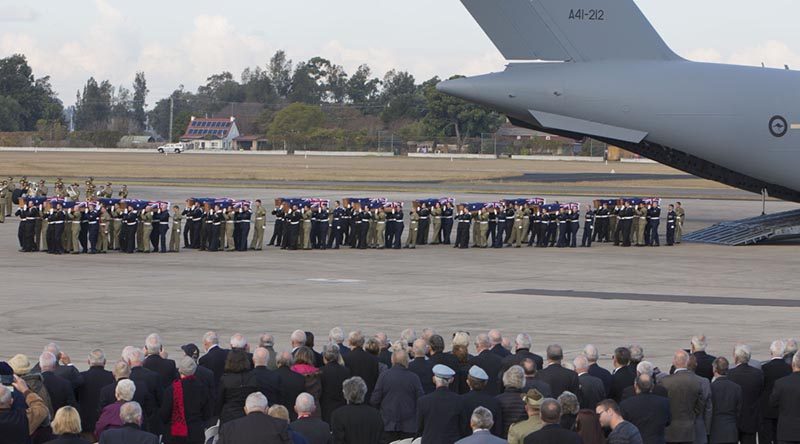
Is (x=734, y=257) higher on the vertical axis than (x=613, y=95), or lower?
lower

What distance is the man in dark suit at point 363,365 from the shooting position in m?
12.9

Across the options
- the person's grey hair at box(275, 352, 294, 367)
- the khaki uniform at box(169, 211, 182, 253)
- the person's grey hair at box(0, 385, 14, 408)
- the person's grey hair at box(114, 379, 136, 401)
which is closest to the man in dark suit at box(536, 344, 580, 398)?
the person's grey hair at box(275, 352, 294, 367)

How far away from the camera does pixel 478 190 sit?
65.8 meters

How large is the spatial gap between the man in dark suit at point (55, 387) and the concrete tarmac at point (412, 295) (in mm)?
5146

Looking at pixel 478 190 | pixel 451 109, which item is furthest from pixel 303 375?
pixel 451 109

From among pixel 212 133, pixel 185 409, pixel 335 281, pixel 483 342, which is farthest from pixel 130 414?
pixel 212 133

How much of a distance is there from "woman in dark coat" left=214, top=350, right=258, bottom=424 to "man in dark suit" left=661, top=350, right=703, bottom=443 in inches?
153

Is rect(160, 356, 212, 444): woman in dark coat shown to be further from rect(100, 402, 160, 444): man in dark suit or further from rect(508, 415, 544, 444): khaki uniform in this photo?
rect(508, 415, 544, 444): khaki uniform

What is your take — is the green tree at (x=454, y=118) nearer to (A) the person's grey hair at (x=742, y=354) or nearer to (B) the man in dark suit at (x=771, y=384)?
(B) the man in dark suit at (x=771, y=384)

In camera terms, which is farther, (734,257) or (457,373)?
(734,257)

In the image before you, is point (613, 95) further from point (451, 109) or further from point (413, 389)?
point (451, 109)

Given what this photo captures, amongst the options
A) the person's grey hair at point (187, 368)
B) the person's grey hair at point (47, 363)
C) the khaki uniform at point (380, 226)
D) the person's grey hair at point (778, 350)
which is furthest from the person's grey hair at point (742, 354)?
the khaki uniform at point (380, 226)

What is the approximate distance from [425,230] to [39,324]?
61.0 feet

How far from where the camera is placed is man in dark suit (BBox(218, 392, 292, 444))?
9.20m
